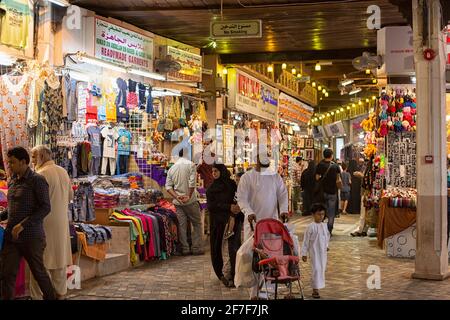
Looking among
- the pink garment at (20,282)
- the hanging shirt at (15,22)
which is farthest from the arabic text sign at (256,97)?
the pink garment at (20,282)

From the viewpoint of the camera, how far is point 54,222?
24.9 feet

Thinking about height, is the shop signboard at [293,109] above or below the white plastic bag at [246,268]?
above

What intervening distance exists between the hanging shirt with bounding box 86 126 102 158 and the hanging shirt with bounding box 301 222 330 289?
14.1ft

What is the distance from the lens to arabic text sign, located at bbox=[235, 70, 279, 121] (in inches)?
669

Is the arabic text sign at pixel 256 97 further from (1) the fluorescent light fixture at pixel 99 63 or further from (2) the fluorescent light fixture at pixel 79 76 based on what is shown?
(2) the fluorescent light fixture at pixel 79 76

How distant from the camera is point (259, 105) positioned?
1881 centimetres

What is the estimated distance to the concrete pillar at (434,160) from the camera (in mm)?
9344

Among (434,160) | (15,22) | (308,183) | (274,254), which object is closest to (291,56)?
(308,183)

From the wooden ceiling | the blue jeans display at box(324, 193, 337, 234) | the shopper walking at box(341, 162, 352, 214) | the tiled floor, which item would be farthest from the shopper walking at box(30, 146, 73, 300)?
the shopper walking at box(341, 162, 352, 214)

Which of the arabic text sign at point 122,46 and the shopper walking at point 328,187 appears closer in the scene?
the arabic text sign at point 122,46

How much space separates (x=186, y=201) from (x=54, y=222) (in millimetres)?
4313

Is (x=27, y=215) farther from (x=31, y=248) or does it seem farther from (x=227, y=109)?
(x=227, y=109)

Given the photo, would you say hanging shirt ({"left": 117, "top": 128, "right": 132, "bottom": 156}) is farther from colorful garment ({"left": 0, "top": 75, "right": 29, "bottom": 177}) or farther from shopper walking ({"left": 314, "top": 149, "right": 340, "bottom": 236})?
shopper walking ({"left": 314, "top": 149, "right": 340, "bottom": 236})

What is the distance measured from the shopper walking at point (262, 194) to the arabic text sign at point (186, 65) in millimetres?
5718
